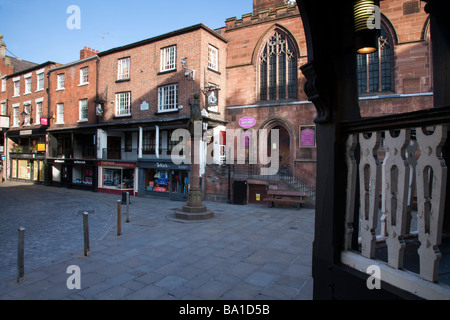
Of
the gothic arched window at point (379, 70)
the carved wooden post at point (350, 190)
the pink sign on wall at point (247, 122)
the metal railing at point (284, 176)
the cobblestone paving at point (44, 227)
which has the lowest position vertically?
the cobblestone paving at point (44, 227)

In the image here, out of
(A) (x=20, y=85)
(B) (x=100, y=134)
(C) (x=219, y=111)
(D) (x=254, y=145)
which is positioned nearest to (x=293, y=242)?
(D) (x=254, y=145)

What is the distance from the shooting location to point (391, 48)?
15.4 meters

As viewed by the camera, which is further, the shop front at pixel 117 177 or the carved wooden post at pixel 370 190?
the shop front at pixel 117 177

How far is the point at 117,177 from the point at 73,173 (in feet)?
18.7

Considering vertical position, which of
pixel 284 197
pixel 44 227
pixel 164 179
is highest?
pixel 164 179

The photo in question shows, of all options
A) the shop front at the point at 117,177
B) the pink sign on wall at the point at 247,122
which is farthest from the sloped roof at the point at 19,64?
the pink sign on wall at the point at 247,122

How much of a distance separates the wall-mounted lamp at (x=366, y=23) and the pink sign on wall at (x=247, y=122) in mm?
15682

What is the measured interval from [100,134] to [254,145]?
39.8ft

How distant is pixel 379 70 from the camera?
15664mm

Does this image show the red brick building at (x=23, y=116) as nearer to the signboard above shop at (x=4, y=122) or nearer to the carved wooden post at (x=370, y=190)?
→ the signboard above shop at (x=4, y=122)

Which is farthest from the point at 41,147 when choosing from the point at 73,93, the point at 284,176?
the point at 284,176

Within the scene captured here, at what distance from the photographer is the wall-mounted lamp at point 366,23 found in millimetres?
2756

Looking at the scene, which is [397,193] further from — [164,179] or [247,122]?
[164,179]
